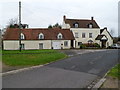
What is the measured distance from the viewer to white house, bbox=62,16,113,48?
2579 inches

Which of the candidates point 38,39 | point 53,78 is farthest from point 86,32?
point 53,78

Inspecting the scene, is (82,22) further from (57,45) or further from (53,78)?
(53,78)

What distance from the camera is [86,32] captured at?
6638 cm

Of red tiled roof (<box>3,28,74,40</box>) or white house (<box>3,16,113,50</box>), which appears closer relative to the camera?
red tiled roof (<box>3,28,74,40</box>)

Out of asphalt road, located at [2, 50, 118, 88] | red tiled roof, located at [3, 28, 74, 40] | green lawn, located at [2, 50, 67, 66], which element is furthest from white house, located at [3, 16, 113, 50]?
asphalt road, located at [2, 50, 118, 88]

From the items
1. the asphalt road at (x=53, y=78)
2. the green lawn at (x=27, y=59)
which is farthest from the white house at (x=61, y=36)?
the asphalt road at (x=53, y=78)

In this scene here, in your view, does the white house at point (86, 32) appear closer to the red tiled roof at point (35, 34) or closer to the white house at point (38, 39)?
the red tiled roof at point (35, 34)

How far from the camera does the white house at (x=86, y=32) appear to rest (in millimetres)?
65500

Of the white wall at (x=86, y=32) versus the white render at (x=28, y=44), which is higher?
the white wall at (x=86, y=32)

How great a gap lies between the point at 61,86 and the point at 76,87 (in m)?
0.68

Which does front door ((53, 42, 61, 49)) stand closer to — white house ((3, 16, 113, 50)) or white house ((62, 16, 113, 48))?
white house ((3, 16, 113, 50))

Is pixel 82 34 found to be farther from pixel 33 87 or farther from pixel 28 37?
pixel 33 87

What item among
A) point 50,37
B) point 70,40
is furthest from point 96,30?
point 50,37

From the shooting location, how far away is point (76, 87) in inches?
401
